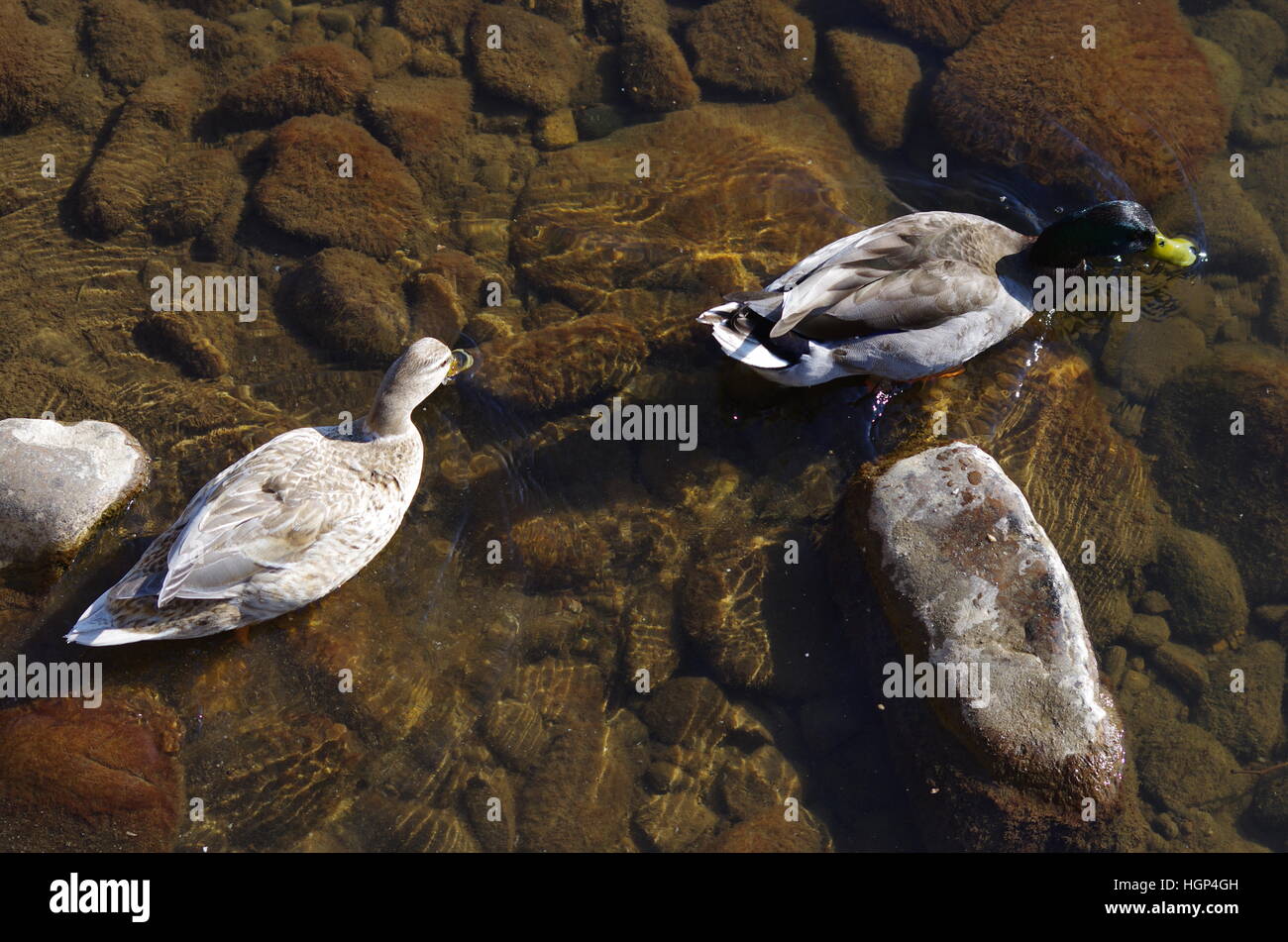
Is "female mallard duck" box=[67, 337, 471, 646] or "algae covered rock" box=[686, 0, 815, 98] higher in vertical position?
"algae covered rock" box=[686, 0, 815, 98]

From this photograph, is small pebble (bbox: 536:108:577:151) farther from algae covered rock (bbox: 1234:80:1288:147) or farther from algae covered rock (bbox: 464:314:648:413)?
algae covered rock (bbox: 1234:80:1288:147)

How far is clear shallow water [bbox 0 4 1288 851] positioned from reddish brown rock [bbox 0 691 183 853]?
0.09 metres

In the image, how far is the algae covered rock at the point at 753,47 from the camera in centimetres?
924

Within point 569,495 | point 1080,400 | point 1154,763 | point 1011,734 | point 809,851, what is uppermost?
point 1080,400

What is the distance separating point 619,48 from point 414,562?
589 cm

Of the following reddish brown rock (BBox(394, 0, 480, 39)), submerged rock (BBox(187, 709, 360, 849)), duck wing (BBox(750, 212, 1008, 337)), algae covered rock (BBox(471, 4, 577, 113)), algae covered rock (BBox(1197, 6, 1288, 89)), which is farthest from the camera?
algae covered rock (BBox(1197, 6, 1288, 89))

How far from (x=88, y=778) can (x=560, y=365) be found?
4436 millimetres

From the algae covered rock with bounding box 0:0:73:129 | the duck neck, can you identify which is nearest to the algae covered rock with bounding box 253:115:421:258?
the duck neck

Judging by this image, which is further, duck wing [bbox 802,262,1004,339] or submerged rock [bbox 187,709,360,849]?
duck wing [bbox 802,262,1004,339]

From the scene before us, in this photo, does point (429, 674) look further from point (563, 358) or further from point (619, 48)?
point (619, 48)

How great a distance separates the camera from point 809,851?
258 inches

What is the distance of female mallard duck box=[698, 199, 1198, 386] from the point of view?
Result: 674cm

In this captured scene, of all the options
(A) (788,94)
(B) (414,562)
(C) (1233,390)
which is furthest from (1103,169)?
(B) (414,562)

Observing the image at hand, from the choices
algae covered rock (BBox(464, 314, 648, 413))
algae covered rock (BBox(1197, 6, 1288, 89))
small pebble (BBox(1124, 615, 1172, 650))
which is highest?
algae covered rock (BBox(1197, 6, 1288, 89))
